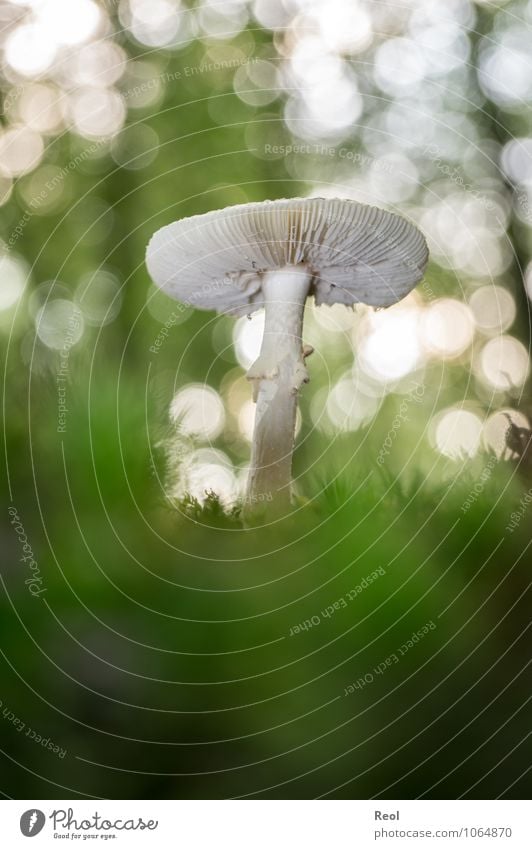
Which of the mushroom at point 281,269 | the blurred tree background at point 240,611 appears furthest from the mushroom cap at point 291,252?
the blurred tree background at point 240,611

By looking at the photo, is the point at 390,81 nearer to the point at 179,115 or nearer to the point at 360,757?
the point at 179,115

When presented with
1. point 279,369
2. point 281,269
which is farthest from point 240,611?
point 281,269

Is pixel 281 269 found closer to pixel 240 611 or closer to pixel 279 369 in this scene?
pixel 279 369

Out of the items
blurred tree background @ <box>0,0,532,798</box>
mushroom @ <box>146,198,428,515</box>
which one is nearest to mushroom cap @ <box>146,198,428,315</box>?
mushroom @ <box>146,198,428,515</box>

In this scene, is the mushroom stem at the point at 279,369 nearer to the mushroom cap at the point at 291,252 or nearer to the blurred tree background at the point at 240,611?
the mushroom cap at the point at 291,252

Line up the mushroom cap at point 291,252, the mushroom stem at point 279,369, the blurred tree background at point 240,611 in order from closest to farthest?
the blurred tree background at point 240,611 → the mushroom cap at point 291,252 → the mushroom stem at point 279,369
